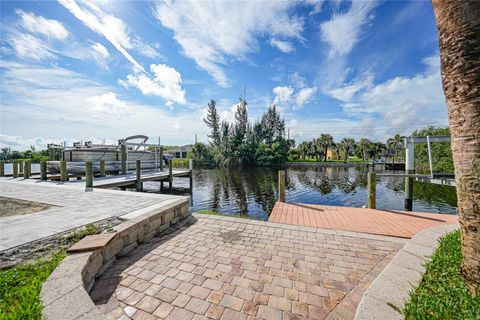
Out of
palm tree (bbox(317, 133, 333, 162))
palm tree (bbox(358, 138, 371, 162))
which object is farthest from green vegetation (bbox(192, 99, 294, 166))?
palm tree (bbox(358, 138, 371, 162))

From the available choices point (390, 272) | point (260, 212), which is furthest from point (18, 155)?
point (390, 272)

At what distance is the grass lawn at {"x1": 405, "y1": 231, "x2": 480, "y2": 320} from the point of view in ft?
5.09

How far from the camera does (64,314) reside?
5.05ft

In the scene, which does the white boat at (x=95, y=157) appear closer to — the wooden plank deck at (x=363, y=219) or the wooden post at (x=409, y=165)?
the wooden plank deck at (x=363, y=219)

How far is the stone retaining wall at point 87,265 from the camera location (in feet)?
5.24

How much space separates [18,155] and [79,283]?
48.4m

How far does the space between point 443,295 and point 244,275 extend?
77.3 inches

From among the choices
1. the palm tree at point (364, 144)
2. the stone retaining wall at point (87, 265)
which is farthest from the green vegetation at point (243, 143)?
the stone retaining wall at point (87, 265)

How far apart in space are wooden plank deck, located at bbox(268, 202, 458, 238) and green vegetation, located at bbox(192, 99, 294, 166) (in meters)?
28.4

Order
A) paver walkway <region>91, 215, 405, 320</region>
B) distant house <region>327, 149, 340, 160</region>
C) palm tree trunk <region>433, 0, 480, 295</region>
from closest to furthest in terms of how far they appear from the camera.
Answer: palm tree trunk <region>433, 0, 480, 295</region> → paver walkway <region>91, 215, 405, 320</region> → distant house <region>327, 149, 340, 160</region>

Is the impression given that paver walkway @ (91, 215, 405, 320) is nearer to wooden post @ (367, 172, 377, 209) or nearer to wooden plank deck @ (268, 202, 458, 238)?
wooden plank deck @ (268, 202, 458, 238)

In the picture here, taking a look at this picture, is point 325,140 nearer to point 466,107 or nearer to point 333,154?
point 333,154

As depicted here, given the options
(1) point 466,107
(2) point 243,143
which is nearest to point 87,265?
(1) point 466,107

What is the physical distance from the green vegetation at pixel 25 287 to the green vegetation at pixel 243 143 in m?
31.7
